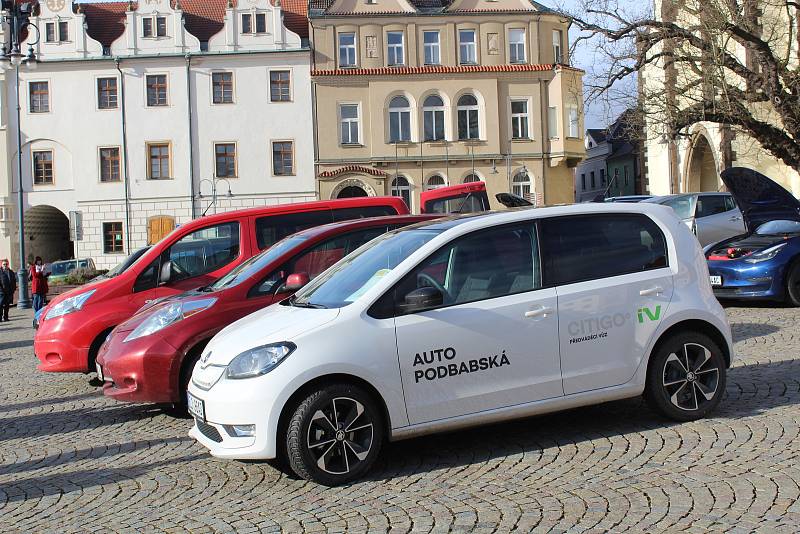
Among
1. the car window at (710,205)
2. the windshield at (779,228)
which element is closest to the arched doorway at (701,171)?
the car window at (710,205)

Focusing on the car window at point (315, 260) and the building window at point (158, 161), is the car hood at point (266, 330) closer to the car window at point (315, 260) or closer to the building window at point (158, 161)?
the car window at point (315, 260)

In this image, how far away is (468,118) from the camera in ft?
151

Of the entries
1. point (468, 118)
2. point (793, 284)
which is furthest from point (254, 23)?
point (793, 284)

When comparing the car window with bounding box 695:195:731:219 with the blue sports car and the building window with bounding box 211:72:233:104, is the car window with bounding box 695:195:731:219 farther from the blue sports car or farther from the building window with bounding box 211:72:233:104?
the building window with bounding box 211:72:233:104

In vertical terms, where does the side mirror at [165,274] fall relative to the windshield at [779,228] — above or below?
below

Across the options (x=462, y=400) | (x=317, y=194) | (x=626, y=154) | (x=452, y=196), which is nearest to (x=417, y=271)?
(x=462, y=400)

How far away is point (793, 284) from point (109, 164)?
37504 mm

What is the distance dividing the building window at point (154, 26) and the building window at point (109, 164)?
5925mm

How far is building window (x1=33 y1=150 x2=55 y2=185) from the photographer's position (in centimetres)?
4556

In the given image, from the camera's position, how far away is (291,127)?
45.7m

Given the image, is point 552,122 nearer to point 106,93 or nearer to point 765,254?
point 106,93

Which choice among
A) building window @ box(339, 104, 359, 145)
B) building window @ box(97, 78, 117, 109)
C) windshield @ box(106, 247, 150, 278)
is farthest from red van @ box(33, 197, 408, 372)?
building window @ box(97, 78, 117, 109)

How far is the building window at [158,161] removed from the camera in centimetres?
4538

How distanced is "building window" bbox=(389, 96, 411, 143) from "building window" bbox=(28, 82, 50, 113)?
55.1 ft
